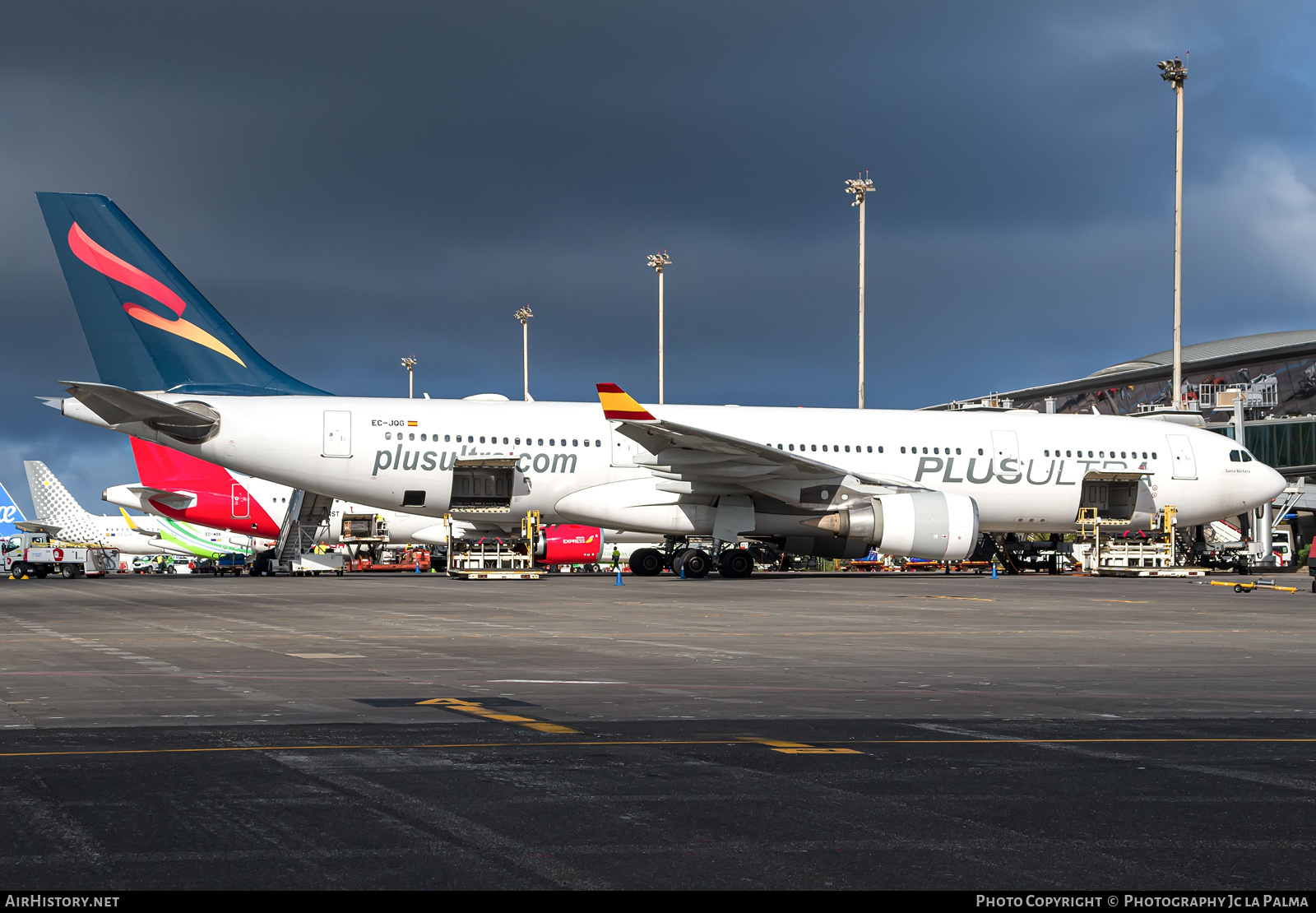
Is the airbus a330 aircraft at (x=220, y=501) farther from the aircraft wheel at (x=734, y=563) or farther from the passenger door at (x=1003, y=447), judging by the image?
the passenger door at (x=1003, y=447)

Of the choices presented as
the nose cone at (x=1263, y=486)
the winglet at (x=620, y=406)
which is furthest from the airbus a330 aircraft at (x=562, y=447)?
the nose cone at (x=1263, y=486)

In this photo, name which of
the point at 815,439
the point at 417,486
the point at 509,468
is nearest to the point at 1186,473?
the point at 815,439

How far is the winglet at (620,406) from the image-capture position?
96.4ft

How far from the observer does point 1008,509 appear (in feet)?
114

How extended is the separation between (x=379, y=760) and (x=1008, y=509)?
98.0 feet

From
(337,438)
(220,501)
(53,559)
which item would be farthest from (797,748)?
(220,501)

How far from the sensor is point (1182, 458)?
35750 millimetres

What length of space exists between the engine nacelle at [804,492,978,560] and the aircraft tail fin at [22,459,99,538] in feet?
158

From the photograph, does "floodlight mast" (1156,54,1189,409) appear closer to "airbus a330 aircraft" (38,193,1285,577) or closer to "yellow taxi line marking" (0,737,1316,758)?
"airbus a330 aircraft" (38,193,1285,577)

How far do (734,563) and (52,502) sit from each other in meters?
46.2

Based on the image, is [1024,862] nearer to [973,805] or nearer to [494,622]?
[973,805]

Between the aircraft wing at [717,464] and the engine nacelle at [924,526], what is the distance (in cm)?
105

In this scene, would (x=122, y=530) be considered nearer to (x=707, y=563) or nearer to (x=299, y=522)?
(x=299, y=522)

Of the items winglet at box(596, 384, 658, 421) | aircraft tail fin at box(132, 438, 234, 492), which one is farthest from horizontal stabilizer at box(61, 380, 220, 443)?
aircraft tail fin at box(132, 438, 234, 492)
